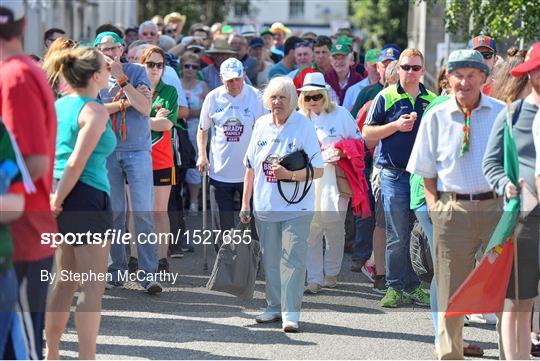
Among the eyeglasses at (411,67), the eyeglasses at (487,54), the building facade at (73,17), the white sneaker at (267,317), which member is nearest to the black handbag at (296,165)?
the white sneaker at (267,317)

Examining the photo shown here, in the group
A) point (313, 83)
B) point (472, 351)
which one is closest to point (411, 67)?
point (313, 83)

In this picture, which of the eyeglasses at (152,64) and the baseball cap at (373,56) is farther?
the baseball cap at (373,56)

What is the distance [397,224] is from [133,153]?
2.24 meters

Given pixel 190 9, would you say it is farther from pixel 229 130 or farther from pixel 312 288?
pixel 312 288

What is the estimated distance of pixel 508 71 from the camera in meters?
7.95

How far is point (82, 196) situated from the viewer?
22.7 ft

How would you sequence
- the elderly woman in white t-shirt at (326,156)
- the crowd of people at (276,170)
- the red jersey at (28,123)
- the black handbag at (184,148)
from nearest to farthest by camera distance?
1. the red jersey at (28,123)
2. the crowd of people at (276,170)
3. the elderly woman in white t-shirt at (326,156)
4. the black handbag at (184,148)

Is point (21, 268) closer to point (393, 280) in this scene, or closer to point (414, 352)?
point (414, 352)

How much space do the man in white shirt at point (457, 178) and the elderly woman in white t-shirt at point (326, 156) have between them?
285 centimetres

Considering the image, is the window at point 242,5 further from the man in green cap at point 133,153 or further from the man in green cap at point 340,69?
the man in green cap at point 133,153

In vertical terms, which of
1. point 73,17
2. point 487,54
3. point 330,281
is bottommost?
point 330,281

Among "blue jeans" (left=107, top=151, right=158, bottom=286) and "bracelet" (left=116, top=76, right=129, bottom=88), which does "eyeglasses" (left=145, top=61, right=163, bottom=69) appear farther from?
"bracelet" (left=116, top=76, right=129, bottom=88)

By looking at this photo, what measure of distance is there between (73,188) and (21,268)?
1215 mm

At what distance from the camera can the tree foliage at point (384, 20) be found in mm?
59531
